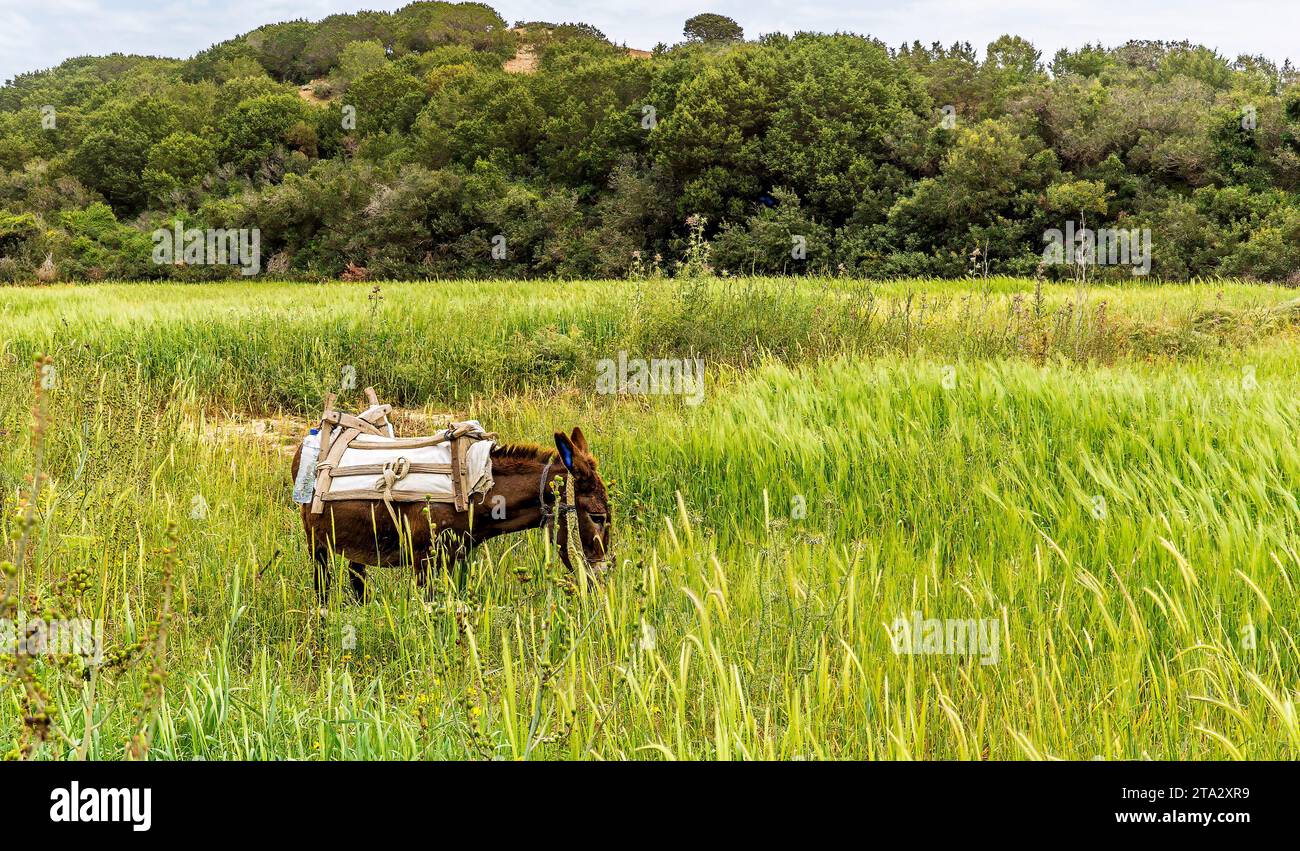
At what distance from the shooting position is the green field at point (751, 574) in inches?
99.2

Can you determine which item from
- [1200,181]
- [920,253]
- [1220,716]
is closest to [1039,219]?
[920,253]

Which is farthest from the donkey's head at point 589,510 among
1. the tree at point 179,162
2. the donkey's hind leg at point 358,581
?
the tree at point 179,162


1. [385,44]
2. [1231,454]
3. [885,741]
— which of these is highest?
[385,44]

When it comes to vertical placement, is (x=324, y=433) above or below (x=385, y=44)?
below

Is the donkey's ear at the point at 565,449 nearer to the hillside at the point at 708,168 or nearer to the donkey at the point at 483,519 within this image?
the donkey at the point at 483,519

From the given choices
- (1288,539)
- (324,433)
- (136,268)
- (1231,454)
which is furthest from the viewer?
(136,268)

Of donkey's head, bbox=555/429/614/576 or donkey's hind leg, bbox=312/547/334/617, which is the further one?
donkey's hind leg, bbox=312/547/334/617

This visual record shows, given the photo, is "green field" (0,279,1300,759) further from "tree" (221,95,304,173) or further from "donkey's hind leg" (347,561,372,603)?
"tree" (221,95,304,173)

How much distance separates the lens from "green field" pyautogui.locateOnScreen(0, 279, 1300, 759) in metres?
2.52

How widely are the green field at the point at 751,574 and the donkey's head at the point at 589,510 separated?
0.12 metres

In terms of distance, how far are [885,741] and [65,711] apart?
2.36m

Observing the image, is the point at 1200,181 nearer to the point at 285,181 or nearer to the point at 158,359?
the point at 158,359

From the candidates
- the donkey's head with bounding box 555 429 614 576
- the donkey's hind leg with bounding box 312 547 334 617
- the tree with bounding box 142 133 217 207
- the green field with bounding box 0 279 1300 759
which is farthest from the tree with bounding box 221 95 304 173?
the donkey's head with bounding box 555 429 614 576
